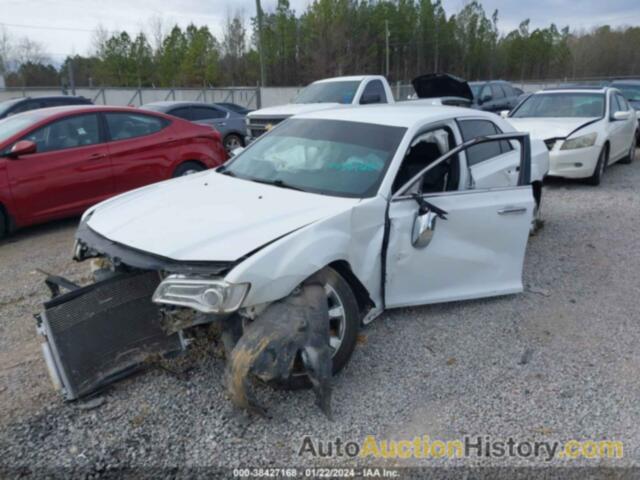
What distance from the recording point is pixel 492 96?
16.5 m

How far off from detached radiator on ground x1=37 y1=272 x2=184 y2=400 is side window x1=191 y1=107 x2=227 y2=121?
32.4 feet

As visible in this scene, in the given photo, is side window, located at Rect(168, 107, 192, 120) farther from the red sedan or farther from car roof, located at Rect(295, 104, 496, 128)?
car roof, located at Rect(295, 104, 496, 128)

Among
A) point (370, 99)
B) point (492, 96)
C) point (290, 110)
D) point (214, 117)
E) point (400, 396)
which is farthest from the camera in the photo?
point (492, 96)

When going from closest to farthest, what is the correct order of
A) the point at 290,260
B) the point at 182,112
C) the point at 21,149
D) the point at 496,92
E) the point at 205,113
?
the point at 290,260 < the point at 21,149 < the point at 182,112 < the point at 205,113 < the point at 496,92

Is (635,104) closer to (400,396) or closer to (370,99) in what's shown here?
(370,99)

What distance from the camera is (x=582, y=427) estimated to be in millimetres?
2727

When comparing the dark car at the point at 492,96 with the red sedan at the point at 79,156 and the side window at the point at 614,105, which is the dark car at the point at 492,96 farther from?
the red sedan at the point at 79,156

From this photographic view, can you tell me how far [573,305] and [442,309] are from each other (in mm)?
1161

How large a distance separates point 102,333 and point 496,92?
16.9 meters

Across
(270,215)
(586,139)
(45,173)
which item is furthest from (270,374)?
(586,139)

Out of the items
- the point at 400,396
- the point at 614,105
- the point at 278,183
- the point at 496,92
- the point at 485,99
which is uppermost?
the point at 496,92

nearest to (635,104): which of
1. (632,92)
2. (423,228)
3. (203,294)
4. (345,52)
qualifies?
(632,92)

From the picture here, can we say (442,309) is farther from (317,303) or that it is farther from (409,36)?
(409,36)

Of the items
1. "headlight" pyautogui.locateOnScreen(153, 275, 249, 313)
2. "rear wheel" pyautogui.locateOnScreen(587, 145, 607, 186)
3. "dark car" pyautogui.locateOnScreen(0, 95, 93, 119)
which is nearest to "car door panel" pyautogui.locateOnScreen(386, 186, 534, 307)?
"headlight" pyautogui.locateOnScreen(153, 275, 249, 313)
